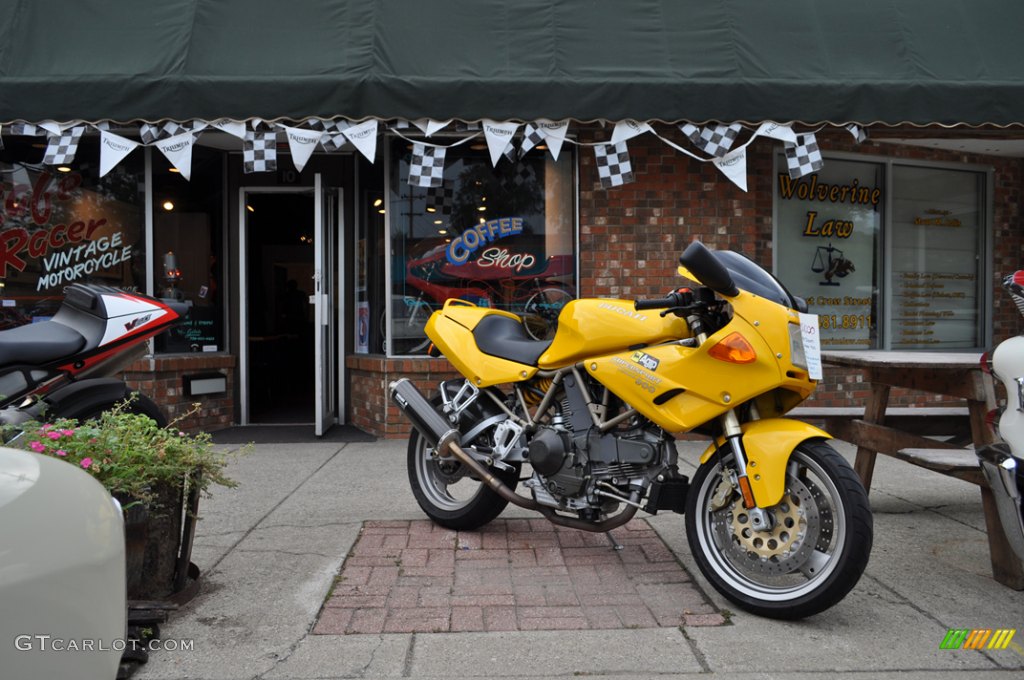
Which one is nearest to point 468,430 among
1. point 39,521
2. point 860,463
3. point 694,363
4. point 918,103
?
point 694,363

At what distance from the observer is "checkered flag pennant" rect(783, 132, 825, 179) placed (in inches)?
255

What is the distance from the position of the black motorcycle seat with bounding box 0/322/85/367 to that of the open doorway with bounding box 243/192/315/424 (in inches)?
147

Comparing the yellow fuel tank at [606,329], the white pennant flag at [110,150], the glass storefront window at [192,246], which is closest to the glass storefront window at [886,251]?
the yellow fuel tank at [606,329]

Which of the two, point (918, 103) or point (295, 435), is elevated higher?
point (918, 103)

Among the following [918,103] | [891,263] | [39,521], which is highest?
[918,103]

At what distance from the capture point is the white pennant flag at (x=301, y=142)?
609cm

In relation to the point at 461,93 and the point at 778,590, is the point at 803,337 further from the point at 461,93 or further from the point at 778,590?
the point at 461,93

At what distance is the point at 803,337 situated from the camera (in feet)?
→ 10.00

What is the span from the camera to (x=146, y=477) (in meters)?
3.10

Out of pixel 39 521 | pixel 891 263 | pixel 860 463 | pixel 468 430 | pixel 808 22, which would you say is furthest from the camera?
pixel 891 263

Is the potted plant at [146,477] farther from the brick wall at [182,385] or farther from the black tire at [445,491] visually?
the brick wall at [182,385]

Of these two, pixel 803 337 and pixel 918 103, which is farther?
pixel 918 103

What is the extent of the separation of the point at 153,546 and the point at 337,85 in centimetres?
403

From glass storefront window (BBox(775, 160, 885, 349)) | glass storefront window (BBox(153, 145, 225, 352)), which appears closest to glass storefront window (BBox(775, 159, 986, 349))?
glass storefront window (BBox(775, 160, 885, 349))
